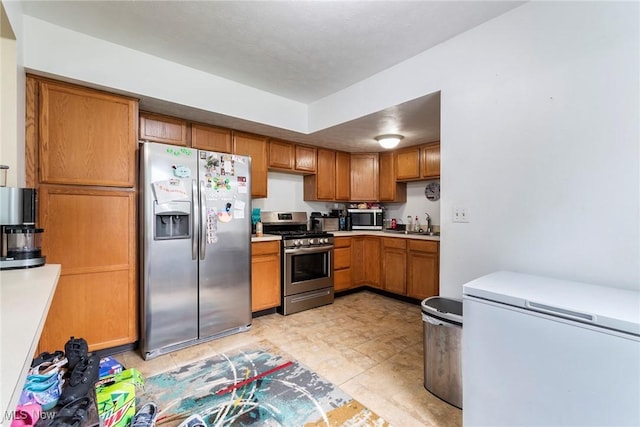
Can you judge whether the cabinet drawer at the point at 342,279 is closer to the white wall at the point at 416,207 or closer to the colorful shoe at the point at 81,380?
the white wall at the point at 416,207

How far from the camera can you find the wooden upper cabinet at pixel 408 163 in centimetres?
407

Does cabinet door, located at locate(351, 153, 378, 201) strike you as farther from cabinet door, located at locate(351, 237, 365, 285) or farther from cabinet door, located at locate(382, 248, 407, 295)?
cabinet door, located at locate(382, 248, 407, 295)

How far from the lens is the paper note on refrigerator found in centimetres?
240

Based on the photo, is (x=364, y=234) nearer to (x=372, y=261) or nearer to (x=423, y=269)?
(x=372, y=261)

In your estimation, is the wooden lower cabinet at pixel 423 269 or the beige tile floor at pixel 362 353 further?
the wooden lower cabinet at pixel 423 269

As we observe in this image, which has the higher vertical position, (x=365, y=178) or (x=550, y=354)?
(x=365, y=178)

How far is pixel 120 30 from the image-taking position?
2096 mm

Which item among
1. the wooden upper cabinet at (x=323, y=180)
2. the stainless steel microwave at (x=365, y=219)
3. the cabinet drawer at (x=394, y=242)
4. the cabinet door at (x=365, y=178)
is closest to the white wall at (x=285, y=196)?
the wooden upper cabinet at (x=323, y=180)

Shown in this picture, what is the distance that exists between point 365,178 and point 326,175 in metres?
0.67

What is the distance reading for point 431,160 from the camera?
3.91m

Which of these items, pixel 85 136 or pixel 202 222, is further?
pixel 202 222

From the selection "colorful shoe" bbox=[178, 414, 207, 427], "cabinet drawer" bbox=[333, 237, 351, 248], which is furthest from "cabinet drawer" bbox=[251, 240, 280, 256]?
"colorful shoe" bbox=[178, 414, 207, 427]

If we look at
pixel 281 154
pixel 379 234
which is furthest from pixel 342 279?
pixel 281 154

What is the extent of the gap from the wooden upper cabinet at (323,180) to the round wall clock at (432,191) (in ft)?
4.55
